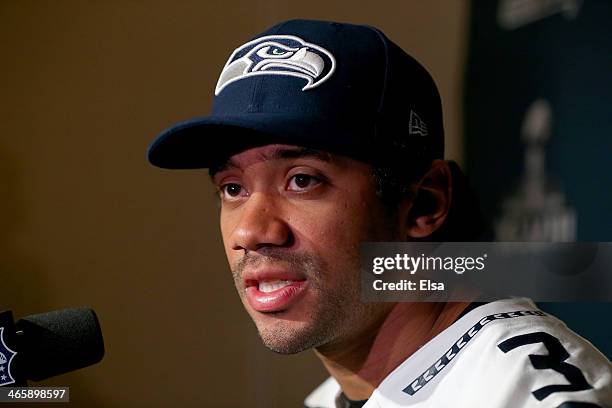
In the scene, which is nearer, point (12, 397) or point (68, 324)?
point (68, 324)

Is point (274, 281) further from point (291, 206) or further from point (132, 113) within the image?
point (132, 113)

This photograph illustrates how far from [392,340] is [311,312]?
130 mm

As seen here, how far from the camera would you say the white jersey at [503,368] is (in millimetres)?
775

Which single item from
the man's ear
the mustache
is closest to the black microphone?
the mustache

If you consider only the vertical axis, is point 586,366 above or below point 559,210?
below

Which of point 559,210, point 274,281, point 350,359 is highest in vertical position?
point 559,210

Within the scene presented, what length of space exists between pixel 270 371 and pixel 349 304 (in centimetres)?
37

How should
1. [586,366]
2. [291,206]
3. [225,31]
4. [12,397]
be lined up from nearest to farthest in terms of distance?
[586,366] → [291,206] → [12,397] → [225,31]

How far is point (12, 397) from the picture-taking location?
1.13 metres

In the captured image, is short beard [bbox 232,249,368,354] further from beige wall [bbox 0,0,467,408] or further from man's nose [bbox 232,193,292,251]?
beige wall [bbox 0,0,467,408]

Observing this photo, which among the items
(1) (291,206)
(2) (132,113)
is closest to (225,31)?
(2) (132,113)

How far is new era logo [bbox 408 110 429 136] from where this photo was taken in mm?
998

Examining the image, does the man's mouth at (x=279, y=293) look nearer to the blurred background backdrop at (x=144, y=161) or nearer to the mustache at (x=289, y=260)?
the mustache at (x=289, y=260)

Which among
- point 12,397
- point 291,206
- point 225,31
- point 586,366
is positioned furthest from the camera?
point 225,31
